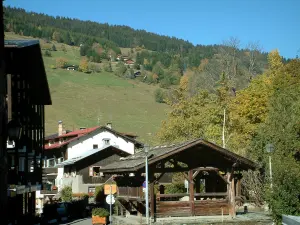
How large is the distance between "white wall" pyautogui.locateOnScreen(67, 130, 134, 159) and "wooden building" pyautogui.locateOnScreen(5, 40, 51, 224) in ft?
105

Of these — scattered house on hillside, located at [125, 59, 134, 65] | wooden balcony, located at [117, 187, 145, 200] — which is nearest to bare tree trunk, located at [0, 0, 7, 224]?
wooden balcony, located at [117, 187, 145, 200]

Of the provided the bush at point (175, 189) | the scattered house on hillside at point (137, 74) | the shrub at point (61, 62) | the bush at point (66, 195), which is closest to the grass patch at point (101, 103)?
the shrub at point (61, 62)

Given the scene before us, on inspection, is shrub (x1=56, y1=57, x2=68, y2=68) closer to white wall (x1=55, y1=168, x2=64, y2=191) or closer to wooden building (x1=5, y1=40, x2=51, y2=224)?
white wall (x1=55, y1=168, x2=64, y2=191)

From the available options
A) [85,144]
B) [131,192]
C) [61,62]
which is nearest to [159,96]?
[61,62]

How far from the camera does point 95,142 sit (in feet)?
235

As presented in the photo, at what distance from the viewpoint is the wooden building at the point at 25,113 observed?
2702 cm

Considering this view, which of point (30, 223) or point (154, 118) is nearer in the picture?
point (30, 223)

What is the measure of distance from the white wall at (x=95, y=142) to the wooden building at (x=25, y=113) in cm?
3196

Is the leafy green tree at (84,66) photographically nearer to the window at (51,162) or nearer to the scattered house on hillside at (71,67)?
the scattered house on hillside at (71,67)

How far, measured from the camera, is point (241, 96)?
58.2m

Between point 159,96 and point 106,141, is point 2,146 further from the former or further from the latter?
point 159,96

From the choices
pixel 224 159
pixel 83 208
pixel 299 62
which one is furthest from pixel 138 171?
pixel 299 62

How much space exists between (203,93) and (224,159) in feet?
92.5

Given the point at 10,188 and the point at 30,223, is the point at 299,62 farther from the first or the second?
the point at 10,188
